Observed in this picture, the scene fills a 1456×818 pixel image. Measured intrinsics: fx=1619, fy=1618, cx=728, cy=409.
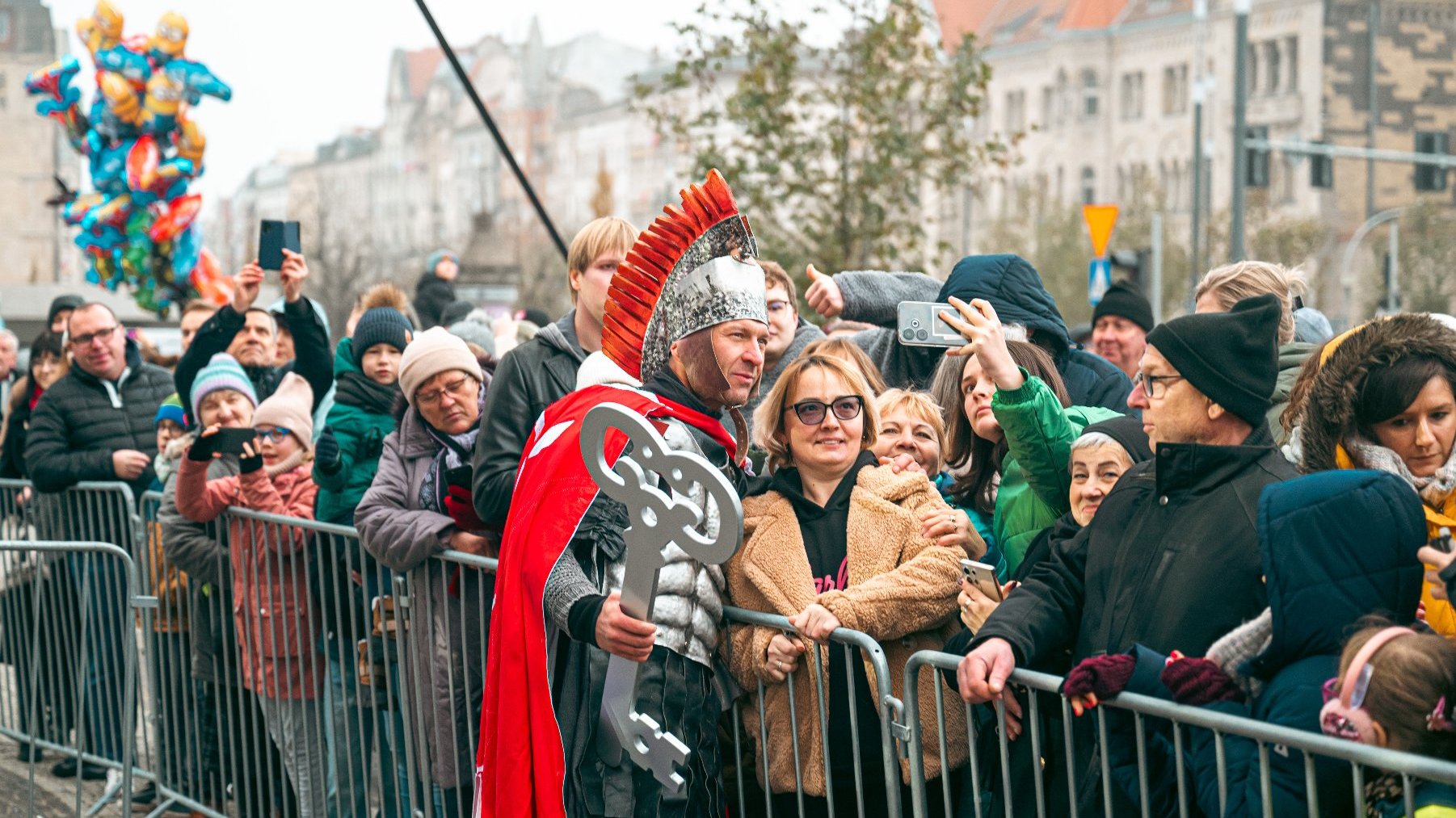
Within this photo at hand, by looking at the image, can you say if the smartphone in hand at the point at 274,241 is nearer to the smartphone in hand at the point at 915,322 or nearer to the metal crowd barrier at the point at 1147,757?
the smartphone in hand at the point at 915,322

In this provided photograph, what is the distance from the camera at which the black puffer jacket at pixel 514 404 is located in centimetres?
473

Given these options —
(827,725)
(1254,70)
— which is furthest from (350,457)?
(1254,70)

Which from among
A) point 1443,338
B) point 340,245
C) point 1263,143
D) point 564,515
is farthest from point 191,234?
point 340,245

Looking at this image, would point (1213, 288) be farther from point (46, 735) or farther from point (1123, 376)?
point (46, 735)

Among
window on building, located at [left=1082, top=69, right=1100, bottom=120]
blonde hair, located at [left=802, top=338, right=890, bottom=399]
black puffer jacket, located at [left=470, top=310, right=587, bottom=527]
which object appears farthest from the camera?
window on building, located at [left=1082, top=69, right=1100, bottom=120]

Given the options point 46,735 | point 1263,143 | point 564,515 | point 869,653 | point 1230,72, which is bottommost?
point 46,735

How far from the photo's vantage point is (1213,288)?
4684mm

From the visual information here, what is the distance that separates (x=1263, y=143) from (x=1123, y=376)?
19758mm

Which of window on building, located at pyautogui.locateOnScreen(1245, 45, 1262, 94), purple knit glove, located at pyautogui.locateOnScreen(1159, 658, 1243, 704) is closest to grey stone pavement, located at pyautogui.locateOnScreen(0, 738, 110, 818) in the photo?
purple knit glove, located at pyautogui.locateOnScreen(1159, 658, 1243, 704)

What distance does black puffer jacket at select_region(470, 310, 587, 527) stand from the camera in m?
4.73

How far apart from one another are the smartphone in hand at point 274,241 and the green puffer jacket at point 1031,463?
3353 mm

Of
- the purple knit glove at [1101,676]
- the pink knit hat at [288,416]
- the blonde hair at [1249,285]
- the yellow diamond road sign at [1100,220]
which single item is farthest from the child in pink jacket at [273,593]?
the yellow diamond road sign at [1100,220]

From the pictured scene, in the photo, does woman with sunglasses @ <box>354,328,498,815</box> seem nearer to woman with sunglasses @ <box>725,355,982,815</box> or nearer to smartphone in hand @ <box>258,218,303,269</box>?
woman with sunglasses @ <box>725,355,982,815</box>

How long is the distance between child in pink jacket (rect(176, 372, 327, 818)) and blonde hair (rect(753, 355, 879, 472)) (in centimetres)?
219
